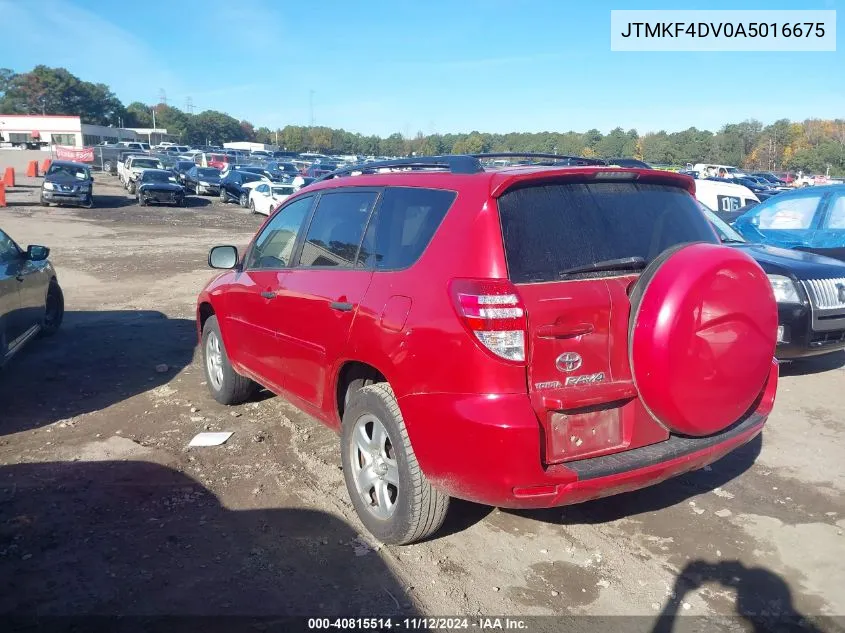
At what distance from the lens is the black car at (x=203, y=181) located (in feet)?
112

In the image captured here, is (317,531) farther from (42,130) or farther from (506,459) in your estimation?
(42,130)

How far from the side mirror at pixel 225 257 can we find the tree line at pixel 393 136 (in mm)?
34558

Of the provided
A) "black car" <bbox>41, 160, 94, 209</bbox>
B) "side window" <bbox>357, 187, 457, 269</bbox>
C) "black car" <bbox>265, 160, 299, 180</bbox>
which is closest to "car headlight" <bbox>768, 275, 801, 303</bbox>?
"side window" <bbox>357, 187, 457, 269</bbox>

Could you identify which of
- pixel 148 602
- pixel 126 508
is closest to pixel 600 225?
pixel 148 602

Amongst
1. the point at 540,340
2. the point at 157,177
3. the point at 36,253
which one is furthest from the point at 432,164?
the point at 157,177

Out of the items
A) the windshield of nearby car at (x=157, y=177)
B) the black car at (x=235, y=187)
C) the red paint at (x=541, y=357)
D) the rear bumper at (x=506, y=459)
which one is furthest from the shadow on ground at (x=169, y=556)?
the black car at (x=235, y=187)

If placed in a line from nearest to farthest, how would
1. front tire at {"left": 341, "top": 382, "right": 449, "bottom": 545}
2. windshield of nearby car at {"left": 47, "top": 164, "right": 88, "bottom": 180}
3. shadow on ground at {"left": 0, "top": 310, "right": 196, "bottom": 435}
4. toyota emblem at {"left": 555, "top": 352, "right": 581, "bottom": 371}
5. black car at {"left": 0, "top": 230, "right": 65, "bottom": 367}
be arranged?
toyota emblem at {"left": 555, "top": 352, "right": 581, "bottom": 371}
front tire at {"left": 341, "top": 382, "right": 449, "bottom": 545}
shadow on ground at {"left": 0, "top": 310, "right": 196, "bottom": 435}
black car at {"left": 0, "top": 230, "right": 65, "bottom": 367}
windshield of nearby car at {"left": 47, "top": 164, "right": 88, "bottom": 180}

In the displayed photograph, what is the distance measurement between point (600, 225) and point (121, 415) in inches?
165

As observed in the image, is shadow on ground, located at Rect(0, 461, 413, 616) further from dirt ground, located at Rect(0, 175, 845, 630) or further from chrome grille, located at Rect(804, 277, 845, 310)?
chrome grille, located at Rect(804, 277, 845, 310)

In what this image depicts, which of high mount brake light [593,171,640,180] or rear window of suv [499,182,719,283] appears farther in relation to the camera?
high mount brake light [593,171,640,180]

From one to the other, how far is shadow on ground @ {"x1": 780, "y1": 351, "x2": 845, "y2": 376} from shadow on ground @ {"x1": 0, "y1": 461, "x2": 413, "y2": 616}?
532 cm

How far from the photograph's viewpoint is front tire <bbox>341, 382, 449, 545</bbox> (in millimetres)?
3344

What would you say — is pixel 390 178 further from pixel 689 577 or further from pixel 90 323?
pixel 90 323

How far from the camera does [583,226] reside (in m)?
3.24
